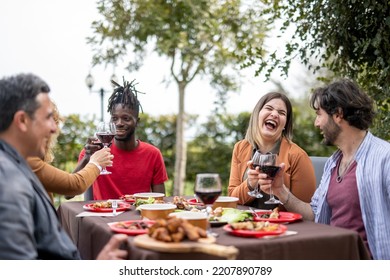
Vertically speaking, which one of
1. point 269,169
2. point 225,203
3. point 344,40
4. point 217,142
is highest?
point 344,40

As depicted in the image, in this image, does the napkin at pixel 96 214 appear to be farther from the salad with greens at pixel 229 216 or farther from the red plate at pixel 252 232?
the red plate at pixel 252 232

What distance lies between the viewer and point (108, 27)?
7.98m

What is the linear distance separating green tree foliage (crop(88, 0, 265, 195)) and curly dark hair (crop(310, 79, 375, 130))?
4.74 m

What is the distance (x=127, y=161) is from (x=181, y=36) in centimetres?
445

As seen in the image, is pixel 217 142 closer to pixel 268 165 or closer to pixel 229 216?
pixel 268 165

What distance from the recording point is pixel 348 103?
8.69 feet

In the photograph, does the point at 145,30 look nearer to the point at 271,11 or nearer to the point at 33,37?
the point at 33,37

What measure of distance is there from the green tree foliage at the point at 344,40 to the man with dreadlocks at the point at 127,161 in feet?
4.01

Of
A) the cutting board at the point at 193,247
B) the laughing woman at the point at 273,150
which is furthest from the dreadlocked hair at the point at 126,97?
the cutting board at the point at 193,247

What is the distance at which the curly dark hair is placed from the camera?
8.70 ft

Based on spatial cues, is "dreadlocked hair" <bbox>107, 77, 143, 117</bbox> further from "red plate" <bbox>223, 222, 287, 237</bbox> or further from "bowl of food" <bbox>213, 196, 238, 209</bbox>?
"red plate" <bbox>223, 222, 287, 237</bbox>

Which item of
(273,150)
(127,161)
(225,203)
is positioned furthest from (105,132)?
(273,150)

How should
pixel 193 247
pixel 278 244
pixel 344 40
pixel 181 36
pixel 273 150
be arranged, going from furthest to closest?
pixel 181 36, pixel 344 40, pixel 273 150, pixel 278 244, pixel 193 247
